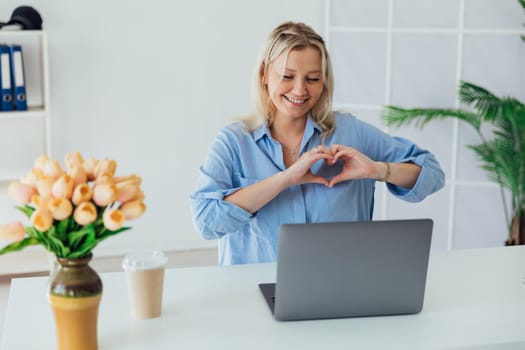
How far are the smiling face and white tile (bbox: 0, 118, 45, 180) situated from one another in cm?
252

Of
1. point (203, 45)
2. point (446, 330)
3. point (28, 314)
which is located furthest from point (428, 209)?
point (28, 314)

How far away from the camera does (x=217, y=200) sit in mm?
2344

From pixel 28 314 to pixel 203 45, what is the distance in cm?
313

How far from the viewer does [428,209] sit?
184 inches

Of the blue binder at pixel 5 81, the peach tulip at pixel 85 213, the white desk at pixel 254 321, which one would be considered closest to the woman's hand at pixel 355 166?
the white desk at pixel 254 321

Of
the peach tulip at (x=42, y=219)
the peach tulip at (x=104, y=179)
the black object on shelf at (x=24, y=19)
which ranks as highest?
the black object on shelf at (x=24, y=19)

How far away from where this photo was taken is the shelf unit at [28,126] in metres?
4.52

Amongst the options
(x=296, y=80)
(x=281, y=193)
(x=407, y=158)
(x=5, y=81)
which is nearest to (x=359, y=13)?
(x=5, y=81)

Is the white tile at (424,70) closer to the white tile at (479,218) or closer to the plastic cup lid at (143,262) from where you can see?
the white tile at (479,218)

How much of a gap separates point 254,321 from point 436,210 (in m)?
2.94

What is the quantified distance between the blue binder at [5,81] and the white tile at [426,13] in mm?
2159

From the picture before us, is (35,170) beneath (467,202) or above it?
above

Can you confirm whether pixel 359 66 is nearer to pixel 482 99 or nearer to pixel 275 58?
pixel 482 99

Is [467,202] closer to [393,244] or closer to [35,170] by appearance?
[393,244]
